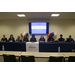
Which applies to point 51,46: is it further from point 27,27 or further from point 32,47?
point 27,27

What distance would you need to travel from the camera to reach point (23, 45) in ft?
13.3

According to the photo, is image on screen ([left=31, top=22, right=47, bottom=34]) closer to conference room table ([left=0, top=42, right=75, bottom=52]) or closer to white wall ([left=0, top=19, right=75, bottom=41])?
white wall ([left=0, top=19, right=75, bottom=41])

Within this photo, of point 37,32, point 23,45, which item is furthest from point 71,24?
point 23,45

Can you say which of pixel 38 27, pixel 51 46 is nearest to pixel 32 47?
pixel 51 46

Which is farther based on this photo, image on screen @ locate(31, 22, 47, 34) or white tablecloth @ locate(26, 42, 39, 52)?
image on screen @ locate(31, 22, 47, 34)

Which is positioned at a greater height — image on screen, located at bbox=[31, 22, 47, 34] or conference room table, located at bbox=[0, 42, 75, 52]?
image on screen, located at bbox=[31, 22, 47, 34]

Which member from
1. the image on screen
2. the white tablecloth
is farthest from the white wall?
the white tablecloth

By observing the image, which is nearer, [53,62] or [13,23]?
[53,62]

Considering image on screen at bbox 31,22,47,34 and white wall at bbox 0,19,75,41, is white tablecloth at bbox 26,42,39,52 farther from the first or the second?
white wall at bbox 0,19,75,41

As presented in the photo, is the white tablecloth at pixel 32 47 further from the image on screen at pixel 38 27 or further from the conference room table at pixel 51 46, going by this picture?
the image on screen at pixel 38 27

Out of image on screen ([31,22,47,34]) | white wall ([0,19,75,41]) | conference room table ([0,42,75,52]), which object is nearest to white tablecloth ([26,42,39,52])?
conference room table ([0,42,75,52])

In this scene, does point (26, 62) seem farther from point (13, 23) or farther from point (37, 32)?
point (13, 23)

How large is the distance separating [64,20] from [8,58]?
18.0ft

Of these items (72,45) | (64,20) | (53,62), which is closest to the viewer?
(53,62)
